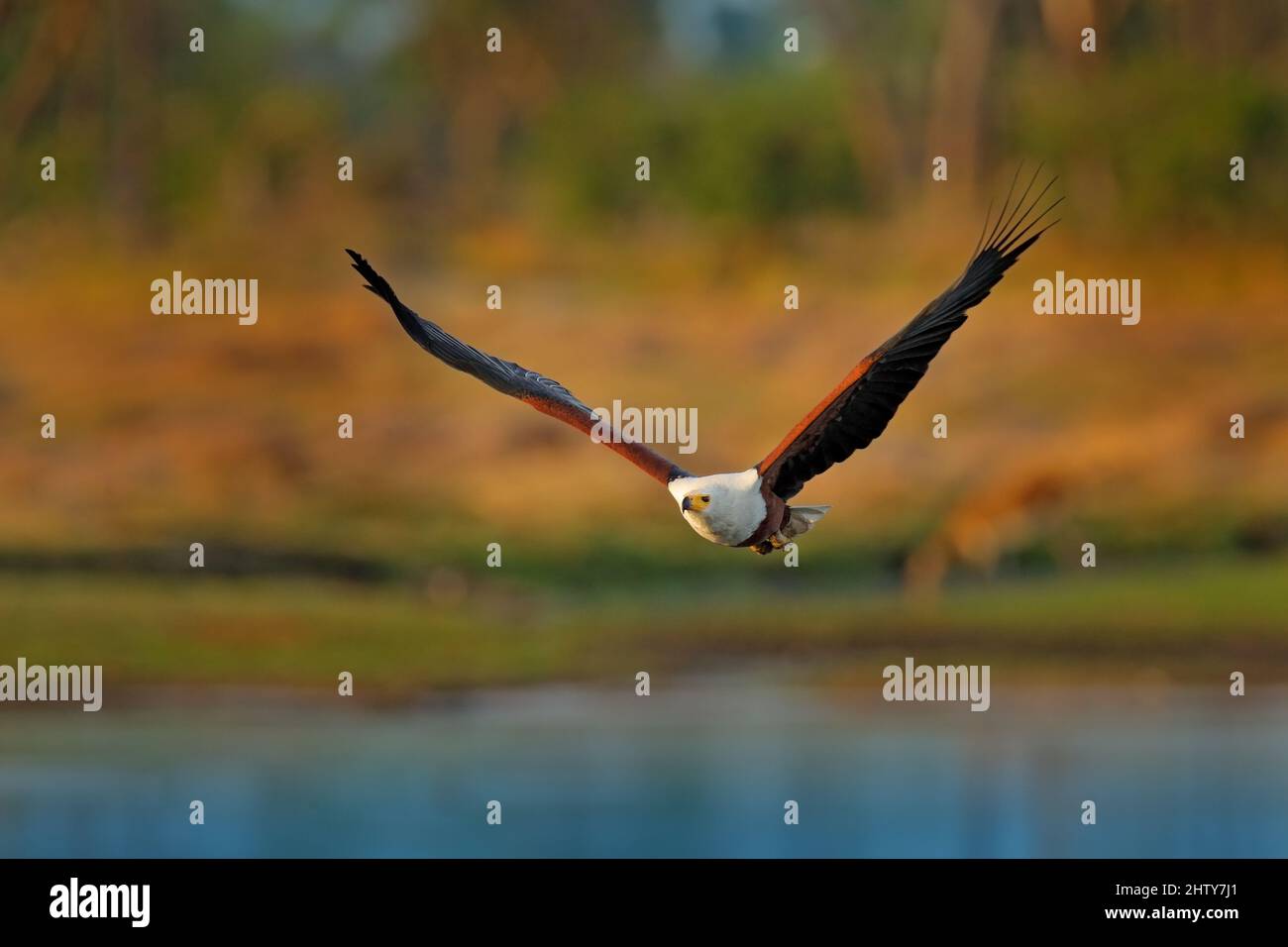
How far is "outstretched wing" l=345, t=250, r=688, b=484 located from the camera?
455 inches

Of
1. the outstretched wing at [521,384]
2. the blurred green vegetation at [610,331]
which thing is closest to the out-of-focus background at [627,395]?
the blurred green vegetation at [610,331]

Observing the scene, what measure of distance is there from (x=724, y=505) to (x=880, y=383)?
3.43 ft

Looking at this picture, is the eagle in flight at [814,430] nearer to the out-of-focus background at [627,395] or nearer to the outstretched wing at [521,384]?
the outstretched wing at [521,384]

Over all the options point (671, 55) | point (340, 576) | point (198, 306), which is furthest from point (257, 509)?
point (671, 55)

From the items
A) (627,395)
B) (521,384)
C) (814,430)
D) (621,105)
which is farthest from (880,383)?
(621,105)

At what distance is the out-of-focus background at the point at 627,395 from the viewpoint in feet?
78.5

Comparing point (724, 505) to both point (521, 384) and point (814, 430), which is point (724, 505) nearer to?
point (814, 430)

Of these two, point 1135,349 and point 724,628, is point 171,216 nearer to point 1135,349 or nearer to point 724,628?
point 724,628

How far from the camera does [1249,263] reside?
3053cm

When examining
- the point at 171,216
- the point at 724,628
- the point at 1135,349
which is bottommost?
the point at 724,628

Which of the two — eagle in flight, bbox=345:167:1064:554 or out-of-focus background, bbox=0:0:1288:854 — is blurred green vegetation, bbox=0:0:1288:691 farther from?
eagle in flight, bbox=345:167:1064:554

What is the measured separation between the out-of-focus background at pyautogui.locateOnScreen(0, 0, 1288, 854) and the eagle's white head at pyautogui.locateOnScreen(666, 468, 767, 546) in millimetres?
10834

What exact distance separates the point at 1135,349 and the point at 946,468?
3257 millimetres

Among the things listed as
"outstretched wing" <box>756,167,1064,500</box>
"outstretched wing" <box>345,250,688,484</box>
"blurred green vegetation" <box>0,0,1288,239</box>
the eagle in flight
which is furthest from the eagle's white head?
"blurred green vegetation" <box>0,0,1288,239</box>
